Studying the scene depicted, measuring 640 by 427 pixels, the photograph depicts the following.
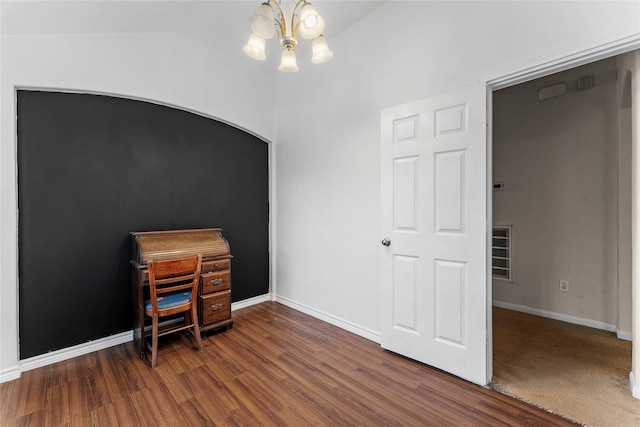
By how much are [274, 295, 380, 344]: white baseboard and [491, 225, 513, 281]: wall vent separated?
6.56 ft

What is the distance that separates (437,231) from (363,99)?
1475 mm

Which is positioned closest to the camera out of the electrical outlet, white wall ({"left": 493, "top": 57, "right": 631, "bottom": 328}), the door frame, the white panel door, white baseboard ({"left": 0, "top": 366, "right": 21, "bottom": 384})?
the door frame

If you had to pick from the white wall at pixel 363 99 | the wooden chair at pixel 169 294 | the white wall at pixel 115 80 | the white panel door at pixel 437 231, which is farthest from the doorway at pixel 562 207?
the white wall at pixel 115 80

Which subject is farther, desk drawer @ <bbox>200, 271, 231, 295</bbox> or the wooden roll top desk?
desk drawer @ <bbox>200, 271, 231, 295</bbox>

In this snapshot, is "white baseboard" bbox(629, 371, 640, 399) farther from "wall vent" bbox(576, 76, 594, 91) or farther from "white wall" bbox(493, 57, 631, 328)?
"wall vent" bbox(576, 76, 594, 91)

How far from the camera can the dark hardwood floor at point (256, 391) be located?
173 centimetres

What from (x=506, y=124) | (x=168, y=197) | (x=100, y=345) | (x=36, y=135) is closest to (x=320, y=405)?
(x=100, y=345)

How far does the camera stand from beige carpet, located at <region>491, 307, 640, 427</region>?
5.80ft

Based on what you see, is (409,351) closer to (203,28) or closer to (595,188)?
(595,188)

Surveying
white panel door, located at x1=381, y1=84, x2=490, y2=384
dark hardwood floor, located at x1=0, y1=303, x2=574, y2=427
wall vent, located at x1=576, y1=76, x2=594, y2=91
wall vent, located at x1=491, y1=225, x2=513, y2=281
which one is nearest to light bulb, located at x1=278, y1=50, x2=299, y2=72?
white panel door, located at x1=381, y1=84, x2=490, y2=384

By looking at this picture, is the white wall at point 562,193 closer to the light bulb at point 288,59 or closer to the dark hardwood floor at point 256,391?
the dark hardwood floor at point 256,391

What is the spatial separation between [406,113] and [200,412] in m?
2.62

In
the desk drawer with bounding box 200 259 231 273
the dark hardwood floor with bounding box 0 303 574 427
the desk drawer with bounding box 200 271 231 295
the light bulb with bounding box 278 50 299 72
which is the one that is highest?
the light bulb with bounding box 278 50 299 72

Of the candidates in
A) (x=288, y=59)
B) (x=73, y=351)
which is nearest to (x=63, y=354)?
(x=73, y=351)
